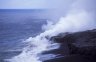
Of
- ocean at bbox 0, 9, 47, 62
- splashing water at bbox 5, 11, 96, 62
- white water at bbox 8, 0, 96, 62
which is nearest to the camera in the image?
splashing water at bbox 5, 11, 96, 62

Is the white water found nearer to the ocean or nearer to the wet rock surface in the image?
the ocean

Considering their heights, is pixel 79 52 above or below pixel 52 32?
below

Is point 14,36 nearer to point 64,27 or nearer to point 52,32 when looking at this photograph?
point 52,32

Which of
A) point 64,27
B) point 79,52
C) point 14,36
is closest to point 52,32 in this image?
point 64,27

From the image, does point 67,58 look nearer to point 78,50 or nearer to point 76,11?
point 78,50

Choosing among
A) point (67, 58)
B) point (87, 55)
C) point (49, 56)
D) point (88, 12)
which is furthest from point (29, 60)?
point (88, 12)

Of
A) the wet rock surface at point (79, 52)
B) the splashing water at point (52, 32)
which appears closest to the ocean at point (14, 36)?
the splashing water at point (52, 32)

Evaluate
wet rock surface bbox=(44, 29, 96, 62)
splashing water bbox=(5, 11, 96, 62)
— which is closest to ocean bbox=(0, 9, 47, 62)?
splashing water bbox=(5, 11, 96, 62)

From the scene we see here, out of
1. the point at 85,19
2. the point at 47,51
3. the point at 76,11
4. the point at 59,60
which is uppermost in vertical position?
the point at 76,11

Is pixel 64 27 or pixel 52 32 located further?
pixel 64 27

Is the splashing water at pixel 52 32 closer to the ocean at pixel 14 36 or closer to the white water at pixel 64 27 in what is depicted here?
the white water at pixel 64 27

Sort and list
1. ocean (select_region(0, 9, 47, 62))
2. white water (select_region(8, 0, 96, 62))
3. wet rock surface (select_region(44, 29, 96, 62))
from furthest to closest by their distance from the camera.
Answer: white water (select_region(8, 0, 96, 62))
ocean (select_region(0, 9, 47, 62))
wet rock surface (select_region(44, 29, 96, 62))
